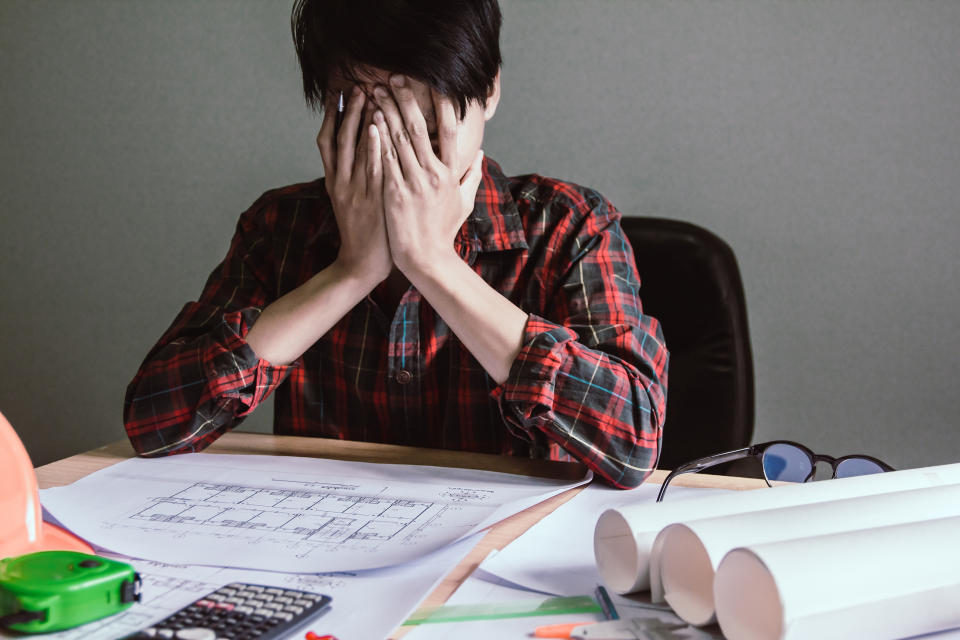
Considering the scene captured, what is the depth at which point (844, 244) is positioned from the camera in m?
1.57

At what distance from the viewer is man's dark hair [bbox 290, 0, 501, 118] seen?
884 mm

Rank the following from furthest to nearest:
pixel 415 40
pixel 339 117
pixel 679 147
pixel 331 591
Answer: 1. pixel 679 147
2. pixel 339 117
3. pixel 415 40
4. pixel 331 591

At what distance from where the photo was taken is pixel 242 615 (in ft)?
1.50

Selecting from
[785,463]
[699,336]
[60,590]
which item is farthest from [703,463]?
[60,590]

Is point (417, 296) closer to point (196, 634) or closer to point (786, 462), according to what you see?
point (786, 462)

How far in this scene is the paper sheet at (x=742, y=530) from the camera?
17.9 inches

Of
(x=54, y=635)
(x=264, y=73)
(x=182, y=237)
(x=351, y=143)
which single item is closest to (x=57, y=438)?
(x=182, y=237)

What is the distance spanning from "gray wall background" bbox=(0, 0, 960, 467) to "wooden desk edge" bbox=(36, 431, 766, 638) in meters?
0.92

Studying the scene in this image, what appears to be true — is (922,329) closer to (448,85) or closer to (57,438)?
(448,85)

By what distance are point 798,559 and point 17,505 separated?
481 millimetres

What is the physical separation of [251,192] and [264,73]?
0.28 m

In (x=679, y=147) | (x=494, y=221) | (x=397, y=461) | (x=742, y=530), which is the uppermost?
(x=679, y=147)

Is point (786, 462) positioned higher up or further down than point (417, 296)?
further down

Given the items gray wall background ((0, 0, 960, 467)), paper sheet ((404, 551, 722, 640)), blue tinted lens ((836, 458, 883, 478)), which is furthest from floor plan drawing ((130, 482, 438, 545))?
gray wall background ((0, 0, 960, 467))
